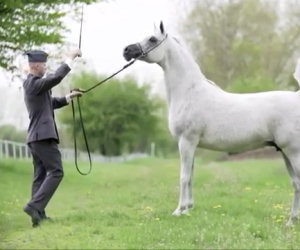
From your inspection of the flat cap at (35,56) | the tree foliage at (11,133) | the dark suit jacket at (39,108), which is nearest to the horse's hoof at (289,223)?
the dark suit jacket at (39,108)

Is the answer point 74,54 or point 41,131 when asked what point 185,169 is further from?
point 74,54

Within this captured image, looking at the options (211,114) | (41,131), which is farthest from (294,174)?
(41,131)

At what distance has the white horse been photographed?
316 inches

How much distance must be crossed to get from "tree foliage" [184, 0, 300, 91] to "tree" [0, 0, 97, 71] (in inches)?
1085

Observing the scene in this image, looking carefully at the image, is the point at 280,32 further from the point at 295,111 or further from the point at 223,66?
the point at 295,111

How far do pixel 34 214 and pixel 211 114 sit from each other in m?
3.01

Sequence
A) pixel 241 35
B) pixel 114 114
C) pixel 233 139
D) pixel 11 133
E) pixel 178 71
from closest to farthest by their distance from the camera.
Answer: pixel 233 139
pixel 178 71
pixel 241 35
pixel 114 114
pixel 11 133

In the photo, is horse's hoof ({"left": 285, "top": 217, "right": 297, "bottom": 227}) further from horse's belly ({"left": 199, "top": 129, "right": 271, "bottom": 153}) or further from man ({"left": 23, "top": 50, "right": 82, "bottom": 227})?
man ({"left": 23, "top": 50, "right": 82, "bottom": 227})

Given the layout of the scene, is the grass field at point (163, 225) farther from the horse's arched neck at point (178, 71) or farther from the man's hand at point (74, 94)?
the horse's arched neck at point (178, 71)

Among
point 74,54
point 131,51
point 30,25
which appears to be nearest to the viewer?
point 74,54

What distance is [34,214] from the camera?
7.96 meters

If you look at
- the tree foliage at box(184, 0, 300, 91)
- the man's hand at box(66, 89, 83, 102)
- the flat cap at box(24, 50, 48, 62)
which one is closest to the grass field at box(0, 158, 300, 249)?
the man's hand at box(66, 89, 83, 102)

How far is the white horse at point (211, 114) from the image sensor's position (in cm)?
803

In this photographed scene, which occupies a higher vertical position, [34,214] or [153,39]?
[153,39]
